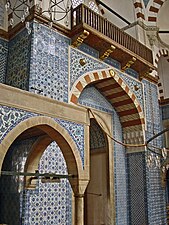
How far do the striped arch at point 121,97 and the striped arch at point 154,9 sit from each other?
2772 mm

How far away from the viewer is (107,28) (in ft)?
20.4

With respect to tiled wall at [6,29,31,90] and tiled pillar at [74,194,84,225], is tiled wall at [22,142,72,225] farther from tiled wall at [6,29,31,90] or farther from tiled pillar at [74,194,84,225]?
tiled pillar at [74,194,84,225]

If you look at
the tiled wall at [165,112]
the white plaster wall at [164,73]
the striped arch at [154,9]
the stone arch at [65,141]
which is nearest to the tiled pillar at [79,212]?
the stone arch at [65,141]

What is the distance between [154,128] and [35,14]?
4326 millimetres

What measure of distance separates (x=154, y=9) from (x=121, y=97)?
3.33 meters

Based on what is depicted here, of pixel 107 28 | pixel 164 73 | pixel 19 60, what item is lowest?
pixel 19 60

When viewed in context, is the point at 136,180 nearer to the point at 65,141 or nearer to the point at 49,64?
the point at 49,64

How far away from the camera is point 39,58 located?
5.00 m

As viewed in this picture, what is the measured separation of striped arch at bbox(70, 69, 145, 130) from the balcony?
505 mm

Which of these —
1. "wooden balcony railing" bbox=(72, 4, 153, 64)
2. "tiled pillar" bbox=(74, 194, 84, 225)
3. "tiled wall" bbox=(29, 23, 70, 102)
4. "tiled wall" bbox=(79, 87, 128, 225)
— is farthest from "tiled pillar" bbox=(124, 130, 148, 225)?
"tiled pillar" bbox=(74, 194, 84, 225)

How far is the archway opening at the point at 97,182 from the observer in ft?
22.0

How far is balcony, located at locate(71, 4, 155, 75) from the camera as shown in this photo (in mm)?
5641

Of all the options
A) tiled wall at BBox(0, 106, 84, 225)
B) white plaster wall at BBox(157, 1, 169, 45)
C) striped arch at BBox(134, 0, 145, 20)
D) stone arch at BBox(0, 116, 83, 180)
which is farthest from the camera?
white plaster wall at BBox(157, 1, 169, 45)

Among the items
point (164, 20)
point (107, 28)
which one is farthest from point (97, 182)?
point (164, 20)
